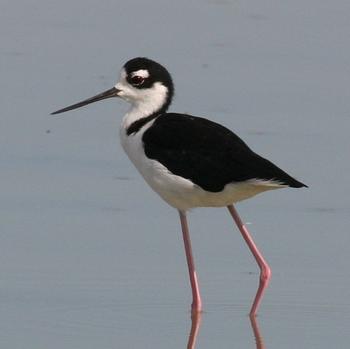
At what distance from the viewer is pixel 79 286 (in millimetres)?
6727

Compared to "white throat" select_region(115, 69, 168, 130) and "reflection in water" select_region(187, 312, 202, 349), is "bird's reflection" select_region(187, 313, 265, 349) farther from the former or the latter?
"white throat" select_region(115, 69, 168, 130)

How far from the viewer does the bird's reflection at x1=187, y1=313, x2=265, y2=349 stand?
20.8ft

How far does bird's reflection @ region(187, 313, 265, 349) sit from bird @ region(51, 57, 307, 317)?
4 centimetres

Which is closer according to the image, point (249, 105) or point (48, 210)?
point (48, 210)

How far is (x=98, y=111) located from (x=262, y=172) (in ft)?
8.42

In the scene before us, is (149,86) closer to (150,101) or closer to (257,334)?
(150,101)

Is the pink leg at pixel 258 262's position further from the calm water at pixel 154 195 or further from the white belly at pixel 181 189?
the white belly at pixel 181 189

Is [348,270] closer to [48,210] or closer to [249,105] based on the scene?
[48,210]

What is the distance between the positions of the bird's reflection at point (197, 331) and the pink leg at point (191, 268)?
0.17ft

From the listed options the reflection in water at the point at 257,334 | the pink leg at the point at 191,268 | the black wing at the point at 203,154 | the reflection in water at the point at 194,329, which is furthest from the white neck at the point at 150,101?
the reflection in water at the point at 257,334

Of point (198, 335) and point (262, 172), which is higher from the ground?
point (262, 172)

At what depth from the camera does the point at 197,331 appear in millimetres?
6520

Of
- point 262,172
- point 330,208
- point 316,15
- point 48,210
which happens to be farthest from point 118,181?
point 316,15

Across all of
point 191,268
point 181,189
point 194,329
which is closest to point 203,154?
point 181,189
